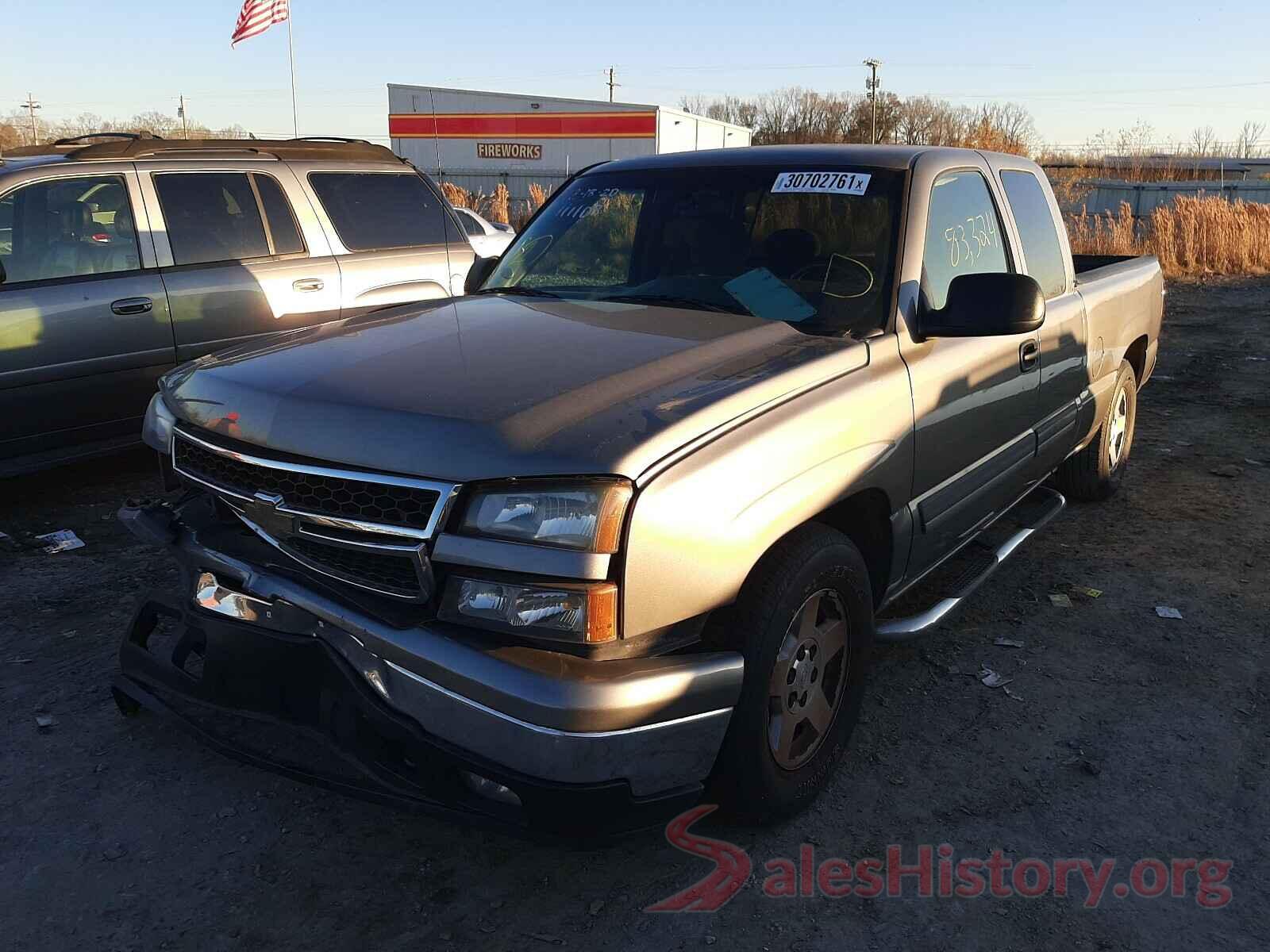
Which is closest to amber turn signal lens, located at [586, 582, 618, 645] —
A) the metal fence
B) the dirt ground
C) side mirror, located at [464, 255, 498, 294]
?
the dirt ground

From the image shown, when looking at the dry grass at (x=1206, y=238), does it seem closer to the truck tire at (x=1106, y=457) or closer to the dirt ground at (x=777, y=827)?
the truck tire at (x=1106, y=457)

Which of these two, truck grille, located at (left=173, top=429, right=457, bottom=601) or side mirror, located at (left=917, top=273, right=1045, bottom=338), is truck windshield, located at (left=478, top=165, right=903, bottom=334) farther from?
truck grille, located at (left=173, top=429, right=457, bottom=601)

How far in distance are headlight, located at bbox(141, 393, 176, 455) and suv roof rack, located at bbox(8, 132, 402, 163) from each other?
3.35 meters

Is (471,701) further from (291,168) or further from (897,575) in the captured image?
(291,168)

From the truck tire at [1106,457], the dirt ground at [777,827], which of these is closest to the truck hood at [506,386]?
the dirt ground at [777,827]

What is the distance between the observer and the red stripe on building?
4291 centimetres

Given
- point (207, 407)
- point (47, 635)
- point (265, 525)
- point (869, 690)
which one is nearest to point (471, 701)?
point (265, 525)

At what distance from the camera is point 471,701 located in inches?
88.0

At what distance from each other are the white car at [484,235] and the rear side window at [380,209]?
0.39 metres

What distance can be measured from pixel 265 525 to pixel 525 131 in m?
45.1

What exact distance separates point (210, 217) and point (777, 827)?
16.7 ft

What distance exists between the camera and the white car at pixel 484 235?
7.92 metres

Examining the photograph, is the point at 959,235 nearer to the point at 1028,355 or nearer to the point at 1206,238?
the point at 1028,355

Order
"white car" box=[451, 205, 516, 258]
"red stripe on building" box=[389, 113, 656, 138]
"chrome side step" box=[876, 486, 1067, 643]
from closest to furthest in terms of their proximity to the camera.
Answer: "chrome side step" box=[876, 486, 1067, 643] < "white car" box=[451, 205, 516, 258] < "red stripe on building" box=[389, 113, 656, 138]
